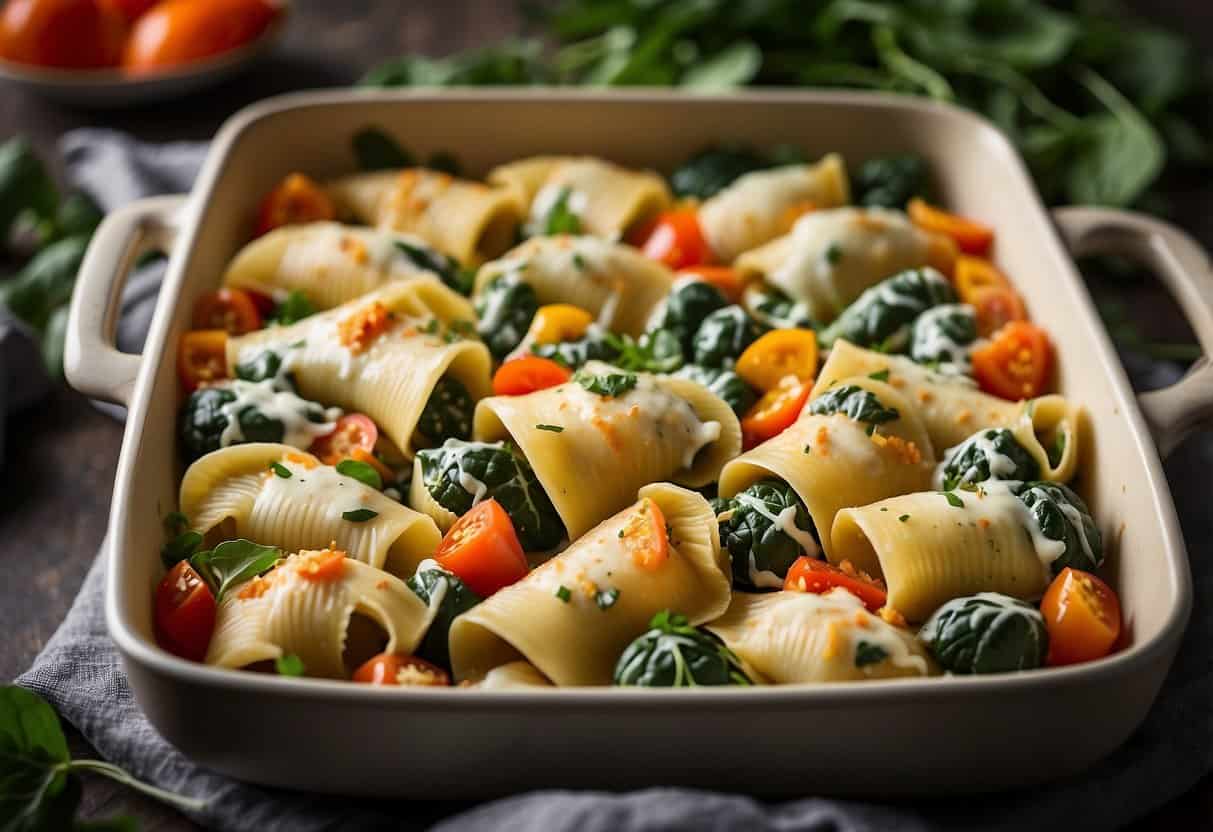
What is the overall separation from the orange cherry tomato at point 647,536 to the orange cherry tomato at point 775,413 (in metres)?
0.60

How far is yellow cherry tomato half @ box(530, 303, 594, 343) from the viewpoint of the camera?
4.03 m

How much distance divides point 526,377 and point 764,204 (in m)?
1.23

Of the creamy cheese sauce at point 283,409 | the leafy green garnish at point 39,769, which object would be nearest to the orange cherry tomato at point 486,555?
the creamy cheese sauce at point 283,409

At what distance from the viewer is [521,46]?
5.91 metres

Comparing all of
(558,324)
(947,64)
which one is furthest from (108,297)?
(947,64)

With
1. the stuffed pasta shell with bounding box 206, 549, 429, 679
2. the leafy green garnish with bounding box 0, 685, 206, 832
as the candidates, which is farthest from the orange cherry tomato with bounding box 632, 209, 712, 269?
the leafy green garnish with bounding box 0, 685, 206, 832

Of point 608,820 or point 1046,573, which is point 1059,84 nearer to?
point 1046,573

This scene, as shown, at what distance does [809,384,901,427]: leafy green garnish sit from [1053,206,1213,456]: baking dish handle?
640 mm

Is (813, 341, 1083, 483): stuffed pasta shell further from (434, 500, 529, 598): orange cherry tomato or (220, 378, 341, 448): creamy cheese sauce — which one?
(220, 378, 341, 448): creamy cheese sauce

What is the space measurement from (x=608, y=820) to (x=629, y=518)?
2.92 ft

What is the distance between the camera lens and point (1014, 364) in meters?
3.98

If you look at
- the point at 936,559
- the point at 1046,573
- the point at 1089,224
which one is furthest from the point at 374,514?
the point at 1089,224

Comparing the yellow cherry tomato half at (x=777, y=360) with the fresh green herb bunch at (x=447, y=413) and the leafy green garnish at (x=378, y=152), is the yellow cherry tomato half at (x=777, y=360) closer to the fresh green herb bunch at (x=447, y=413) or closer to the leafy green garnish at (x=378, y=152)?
the fresh green herb bunch at (x=447, y=413)

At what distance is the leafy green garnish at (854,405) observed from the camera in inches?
141
